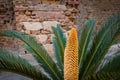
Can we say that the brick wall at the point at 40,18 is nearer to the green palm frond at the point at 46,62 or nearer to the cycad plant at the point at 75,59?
the cycad plant at the point at 75,59

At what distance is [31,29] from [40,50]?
10.1 feet

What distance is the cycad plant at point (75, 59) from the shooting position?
2834 mm

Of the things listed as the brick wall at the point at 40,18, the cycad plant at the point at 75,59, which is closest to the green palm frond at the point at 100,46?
the cycad plant at the point at 75,59

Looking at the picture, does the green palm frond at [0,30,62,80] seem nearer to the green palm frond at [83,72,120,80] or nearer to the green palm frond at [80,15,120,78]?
the green palm frond at [80,15,120,78]

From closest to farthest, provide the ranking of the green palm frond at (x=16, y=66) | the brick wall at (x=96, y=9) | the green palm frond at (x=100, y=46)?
the green palm frond at (x=16, y=66)
the green palm frond at (x=100, y=46)
the brick wall at (x=96, y=9)

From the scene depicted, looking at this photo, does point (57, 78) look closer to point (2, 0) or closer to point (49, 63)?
point (49, 63)

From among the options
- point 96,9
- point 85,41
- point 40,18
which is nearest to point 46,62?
point 85,41

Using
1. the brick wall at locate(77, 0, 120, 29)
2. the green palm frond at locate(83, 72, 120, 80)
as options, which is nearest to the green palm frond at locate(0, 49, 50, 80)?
the green palm frond at locate(83, 72, 120, 80)

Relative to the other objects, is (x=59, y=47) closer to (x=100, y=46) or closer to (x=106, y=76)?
(x=100, y=46)

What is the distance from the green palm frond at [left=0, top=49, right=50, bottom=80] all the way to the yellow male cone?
48 centimetres

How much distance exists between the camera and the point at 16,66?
10.2 ft

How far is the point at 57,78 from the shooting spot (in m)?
3.38

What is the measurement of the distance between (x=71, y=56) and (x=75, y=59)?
0.20 feet

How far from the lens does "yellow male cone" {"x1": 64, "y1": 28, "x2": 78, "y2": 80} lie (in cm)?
275
